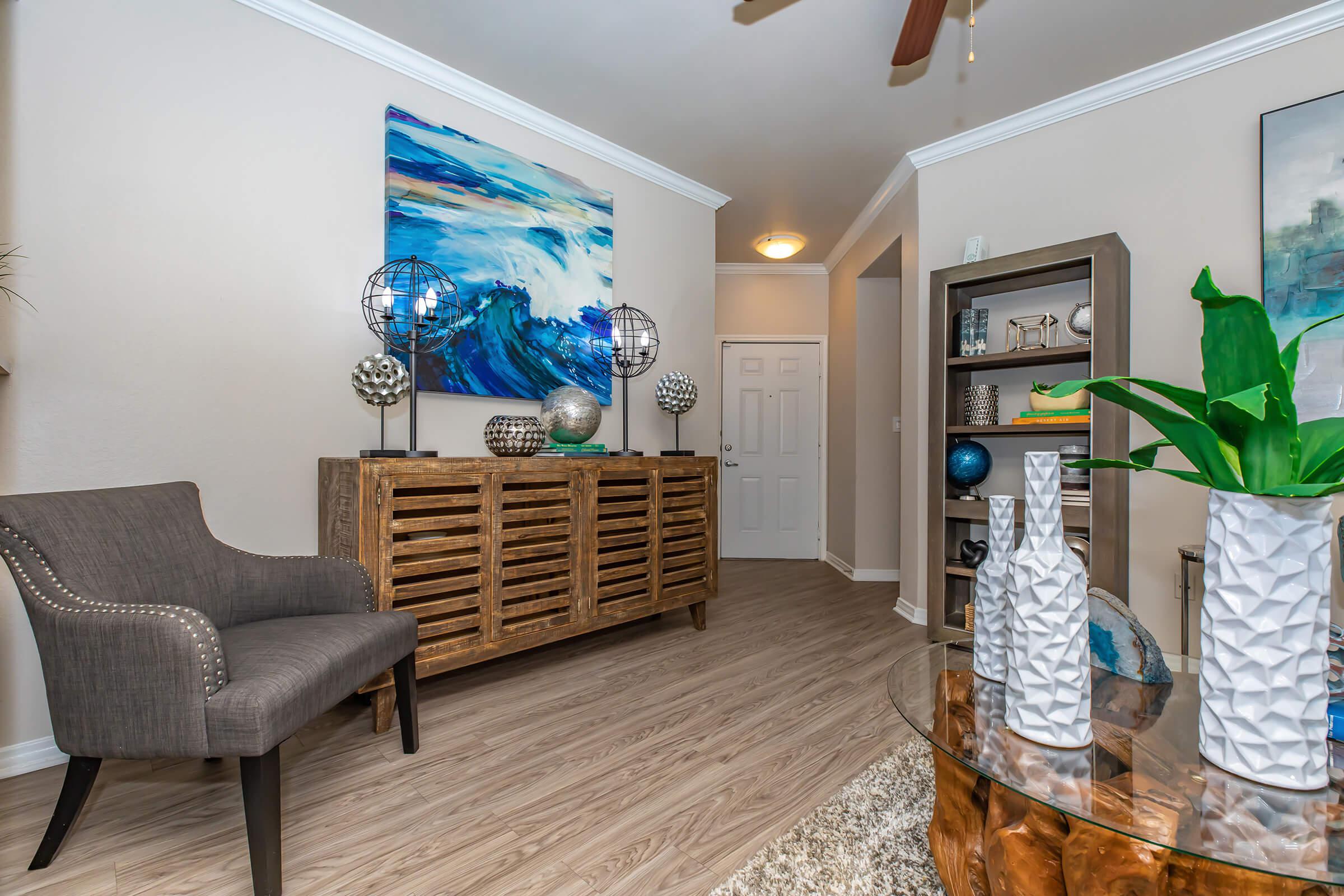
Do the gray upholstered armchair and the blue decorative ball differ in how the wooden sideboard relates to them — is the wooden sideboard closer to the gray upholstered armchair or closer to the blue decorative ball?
the gray upholstered armchair

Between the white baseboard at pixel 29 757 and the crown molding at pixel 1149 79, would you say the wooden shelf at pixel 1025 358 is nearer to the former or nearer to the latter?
the crown molding at pixel 1149 79

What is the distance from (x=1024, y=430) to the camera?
291 cm

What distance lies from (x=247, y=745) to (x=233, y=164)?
78.3 inches

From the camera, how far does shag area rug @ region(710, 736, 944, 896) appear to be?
1321 mm

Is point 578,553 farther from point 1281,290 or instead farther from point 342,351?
point 1281,290

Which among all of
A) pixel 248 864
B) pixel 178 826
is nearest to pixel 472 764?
pixel 248 864

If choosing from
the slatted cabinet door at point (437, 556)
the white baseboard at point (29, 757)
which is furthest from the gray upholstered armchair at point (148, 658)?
the white baseboard at point (29, 757)

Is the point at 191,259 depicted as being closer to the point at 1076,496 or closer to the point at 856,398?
the point at 1076,496

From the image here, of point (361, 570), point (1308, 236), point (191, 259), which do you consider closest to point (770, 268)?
point (1308, 236)

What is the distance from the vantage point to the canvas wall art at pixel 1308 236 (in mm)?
2307

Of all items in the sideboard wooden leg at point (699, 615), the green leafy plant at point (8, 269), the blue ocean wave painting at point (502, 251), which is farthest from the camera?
the sideboard wooden leg at point (699, 615)

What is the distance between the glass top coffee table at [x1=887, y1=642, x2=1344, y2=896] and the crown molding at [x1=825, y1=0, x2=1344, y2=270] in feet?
9.04

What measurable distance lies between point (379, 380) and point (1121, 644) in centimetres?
230

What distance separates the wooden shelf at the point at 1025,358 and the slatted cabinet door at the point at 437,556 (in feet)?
7.74
